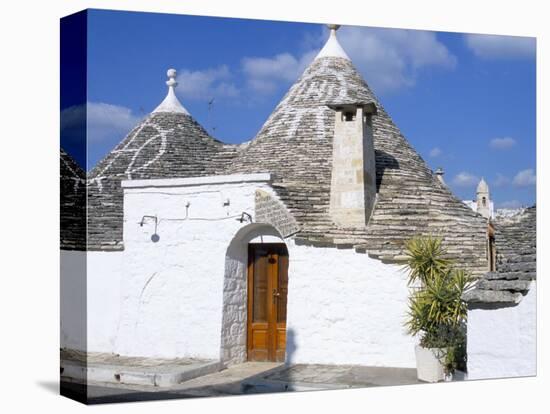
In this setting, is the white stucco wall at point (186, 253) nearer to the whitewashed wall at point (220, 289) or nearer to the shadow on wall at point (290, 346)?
the whitewashed wall at point (220, 289)

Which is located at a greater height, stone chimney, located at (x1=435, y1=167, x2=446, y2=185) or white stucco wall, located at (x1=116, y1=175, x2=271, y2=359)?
stone chimney, located at (x1=435, y1=167, x2=446, y2=185)

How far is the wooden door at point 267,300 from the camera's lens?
14.1 m

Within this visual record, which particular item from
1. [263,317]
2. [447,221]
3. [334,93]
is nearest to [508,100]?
[447,221]

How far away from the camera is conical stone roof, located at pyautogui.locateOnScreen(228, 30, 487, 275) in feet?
43.7

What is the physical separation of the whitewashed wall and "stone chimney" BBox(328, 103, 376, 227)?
25.8 inches

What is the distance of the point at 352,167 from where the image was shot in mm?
13602

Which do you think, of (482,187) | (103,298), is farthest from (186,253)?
(482,187)

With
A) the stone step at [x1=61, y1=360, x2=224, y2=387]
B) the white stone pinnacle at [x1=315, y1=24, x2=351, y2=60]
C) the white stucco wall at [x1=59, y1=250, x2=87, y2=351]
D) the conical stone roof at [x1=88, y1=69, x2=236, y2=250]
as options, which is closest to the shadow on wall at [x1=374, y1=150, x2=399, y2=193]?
the white stone pinnacle at [x1=315, y1=24, x2=351, y2=60]

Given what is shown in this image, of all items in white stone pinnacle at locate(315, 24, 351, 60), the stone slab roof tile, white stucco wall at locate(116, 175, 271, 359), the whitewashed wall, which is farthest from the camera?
white stone pinnacle at locate(315, 24, 351, 60)

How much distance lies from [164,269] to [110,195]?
1451 millimetres

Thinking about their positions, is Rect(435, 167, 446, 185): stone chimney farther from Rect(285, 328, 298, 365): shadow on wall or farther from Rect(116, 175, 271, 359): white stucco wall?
Rect(285, 328, 298, 365): shadow on wall

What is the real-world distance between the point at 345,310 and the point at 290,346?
98cm

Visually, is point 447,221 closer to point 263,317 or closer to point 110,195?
point 263,317

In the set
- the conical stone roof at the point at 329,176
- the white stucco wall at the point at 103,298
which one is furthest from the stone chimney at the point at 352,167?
the white stucco wall at the point at 103,298
